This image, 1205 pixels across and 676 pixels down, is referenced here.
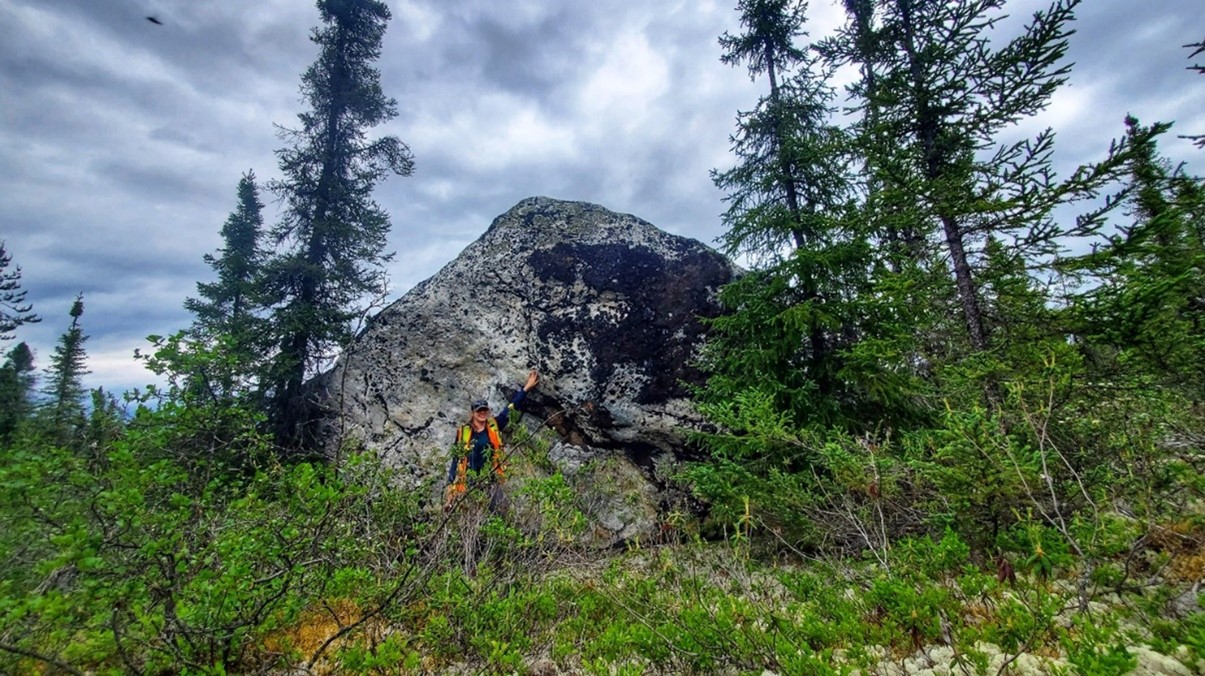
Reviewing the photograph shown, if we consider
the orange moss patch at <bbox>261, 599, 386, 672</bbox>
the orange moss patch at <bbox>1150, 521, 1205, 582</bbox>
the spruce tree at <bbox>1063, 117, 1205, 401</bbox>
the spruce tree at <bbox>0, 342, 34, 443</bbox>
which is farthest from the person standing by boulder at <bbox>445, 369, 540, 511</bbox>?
the spruce tree at <bbox>0, 342, 34, 443</bbox>

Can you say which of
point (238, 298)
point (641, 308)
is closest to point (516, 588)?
point (641, 308)

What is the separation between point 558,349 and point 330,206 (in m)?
8.69

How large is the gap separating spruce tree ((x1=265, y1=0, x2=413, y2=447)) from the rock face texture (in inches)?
105

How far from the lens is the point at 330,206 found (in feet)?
41.3

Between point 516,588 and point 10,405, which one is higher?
point 10,405

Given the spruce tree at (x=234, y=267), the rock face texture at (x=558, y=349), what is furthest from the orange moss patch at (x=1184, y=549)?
the spruce tree at (x=234, y=267)

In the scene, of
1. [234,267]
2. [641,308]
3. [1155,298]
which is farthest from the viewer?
[234,267]

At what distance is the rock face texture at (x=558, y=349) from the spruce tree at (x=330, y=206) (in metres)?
2.67

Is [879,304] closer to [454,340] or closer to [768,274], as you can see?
[768,274]

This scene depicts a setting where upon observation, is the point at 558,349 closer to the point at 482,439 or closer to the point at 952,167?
the point at 482,439

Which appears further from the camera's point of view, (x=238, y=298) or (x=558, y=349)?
(x=238, y=298)

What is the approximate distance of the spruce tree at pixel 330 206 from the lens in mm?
11117

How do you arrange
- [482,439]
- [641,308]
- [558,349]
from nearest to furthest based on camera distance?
1. [482,439]
2. [558,349]
3. [641,308]

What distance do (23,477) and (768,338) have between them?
7520mm
